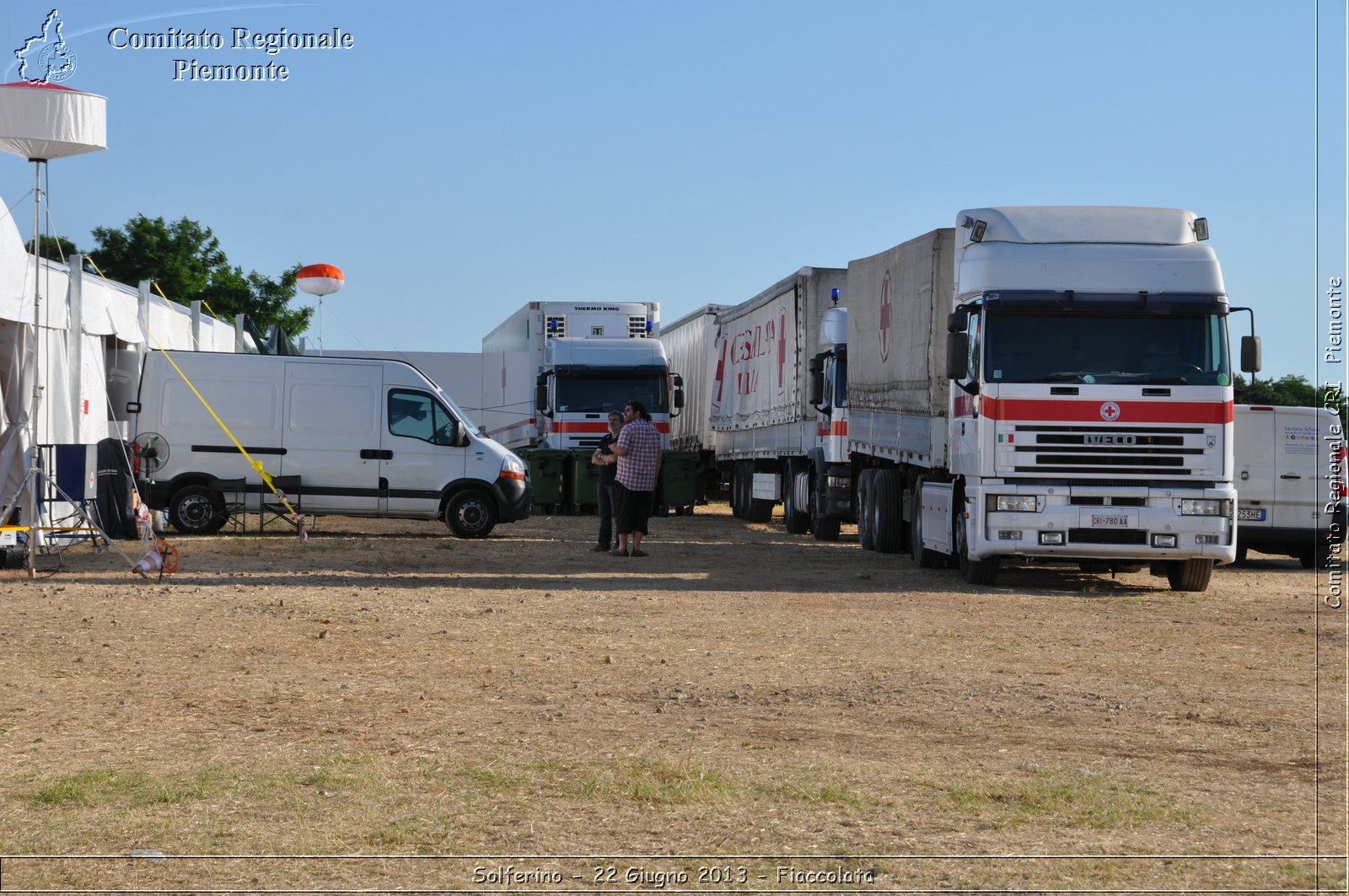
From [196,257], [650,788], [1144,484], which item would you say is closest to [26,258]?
[1144,484]

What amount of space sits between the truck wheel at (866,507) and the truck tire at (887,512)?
53mm

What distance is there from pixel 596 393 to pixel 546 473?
1696 millimetres

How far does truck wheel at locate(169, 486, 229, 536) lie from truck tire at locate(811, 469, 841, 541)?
334 inches

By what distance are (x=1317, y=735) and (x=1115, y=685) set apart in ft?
5.45

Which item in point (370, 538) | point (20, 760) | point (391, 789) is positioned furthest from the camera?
point (370, 538)

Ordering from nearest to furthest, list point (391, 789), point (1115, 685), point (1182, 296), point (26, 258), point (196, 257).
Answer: point (391, 789), point (1115, 685), point (1182, 296), point (26, 258), point (196, 257)

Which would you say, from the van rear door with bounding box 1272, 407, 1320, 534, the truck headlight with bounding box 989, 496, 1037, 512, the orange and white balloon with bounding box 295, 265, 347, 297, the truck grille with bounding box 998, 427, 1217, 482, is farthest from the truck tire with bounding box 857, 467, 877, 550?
the orange and white balloon with bounding box 295, 265, 347, 297

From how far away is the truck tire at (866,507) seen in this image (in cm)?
2050

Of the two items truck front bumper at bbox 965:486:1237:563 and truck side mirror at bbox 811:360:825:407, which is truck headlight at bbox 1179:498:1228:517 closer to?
truck front bumper at bbox 965:486:1237:563

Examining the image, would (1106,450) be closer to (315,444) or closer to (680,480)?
(315,444)

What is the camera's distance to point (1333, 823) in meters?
5.82

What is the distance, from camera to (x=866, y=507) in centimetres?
2083

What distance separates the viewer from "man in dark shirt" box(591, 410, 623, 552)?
18.8 m

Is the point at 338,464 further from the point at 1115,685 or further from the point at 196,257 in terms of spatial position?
the point at 196,257
